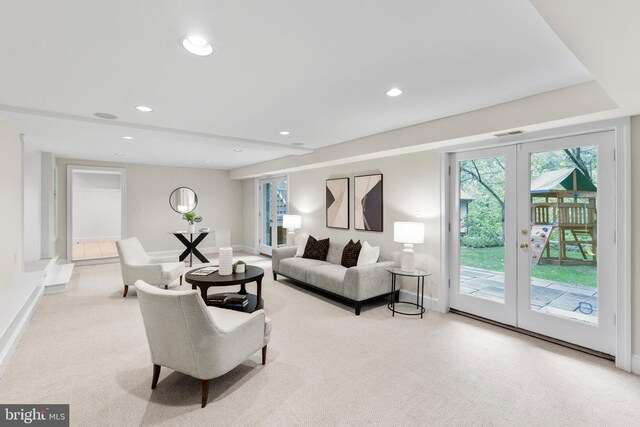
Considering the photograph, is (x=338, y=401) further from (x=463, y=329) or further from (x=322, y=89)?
(x=322, y=89)

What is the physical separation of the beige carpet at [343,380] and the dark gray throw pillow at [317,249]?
1.79 m

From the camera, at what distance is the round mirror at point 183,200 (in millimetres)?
7911

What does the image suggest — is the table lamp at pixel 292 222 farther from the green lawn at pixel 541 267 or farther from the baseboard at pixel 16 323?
the baseboard at pixel 16 323

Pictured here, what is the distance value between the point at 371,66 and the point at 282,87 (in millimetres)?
795

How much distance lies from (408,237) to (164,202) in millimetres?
6403

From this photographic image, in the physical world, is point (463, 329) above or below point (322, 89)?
below

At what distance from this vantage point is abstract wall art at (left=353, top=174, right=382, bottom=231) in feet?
15.4

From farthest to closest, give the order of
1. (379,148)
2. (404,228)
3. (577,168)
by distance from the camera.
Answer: (379,148), (404,228), (577,168)

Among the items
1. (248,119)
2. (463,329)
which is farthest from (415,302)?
(248,119)

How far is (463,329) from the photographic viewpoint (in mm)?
→ 3387

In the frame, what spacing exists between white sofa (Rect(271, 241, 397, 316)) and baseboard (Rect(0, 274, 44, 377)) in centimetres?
319

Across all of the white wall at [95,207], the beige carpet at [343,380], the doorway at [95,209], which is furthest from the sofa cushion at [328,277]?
the white wall at [95,207]

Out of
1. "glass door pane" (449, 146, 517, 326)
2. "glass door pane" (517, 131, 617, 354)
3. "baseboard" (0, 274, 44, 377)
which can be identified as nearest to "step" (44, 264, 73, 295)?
"baseboard" (0, 274, 44, 377)

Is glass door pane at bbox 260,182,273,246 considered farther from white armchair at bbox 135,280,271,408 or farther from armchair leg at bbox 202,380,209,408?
armchair leg at bbox 202,380,209,408
